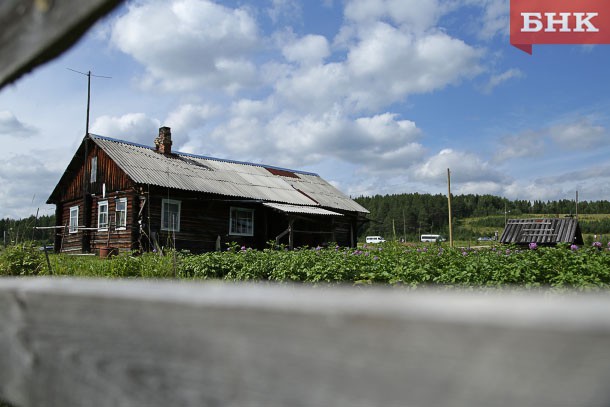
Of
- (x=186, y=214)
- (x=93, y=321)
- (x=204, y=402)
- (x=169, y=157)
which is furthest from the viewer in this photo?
(x=169, y=157)

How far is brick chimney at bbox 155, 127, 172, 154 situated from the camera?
24.6m

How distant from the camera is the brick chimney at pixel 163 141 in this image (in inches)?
968

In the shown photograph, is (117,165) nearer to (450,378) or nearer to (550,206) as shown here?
(450,378)

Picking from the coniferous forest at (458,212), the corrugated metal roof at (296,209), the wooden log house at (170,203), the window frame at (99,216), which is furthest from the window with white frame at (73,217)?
the coniferous forest at (458,212)

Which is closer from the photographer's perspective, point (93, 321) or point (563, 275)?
point (93, 321)

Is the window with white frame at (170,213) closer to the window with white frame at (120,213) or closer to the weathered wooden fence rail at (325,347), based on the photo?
the window with white frame at (120,213)

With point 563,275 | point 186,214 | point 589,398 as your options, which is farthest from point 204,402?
point 186,214

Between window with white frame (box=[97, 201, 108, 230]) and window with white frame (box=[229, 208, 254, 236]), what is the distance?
544 centimetres

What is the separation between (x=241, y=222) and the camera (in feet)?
76.0

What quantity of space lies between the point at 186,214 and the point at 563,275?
17.2m

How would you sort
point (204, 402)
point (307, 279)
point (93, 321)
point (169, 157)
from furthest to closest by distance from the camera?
1. point (169, 157)
2. point (307, 279)
3. point (93, 321)
4. point (204, 402)

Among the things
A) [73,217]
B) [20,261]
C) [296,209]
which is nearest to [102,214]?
[73,217]

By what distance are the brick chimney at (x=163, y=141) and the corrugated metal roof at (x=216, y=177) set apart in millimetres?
388

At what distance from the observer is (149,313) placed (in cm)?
62
